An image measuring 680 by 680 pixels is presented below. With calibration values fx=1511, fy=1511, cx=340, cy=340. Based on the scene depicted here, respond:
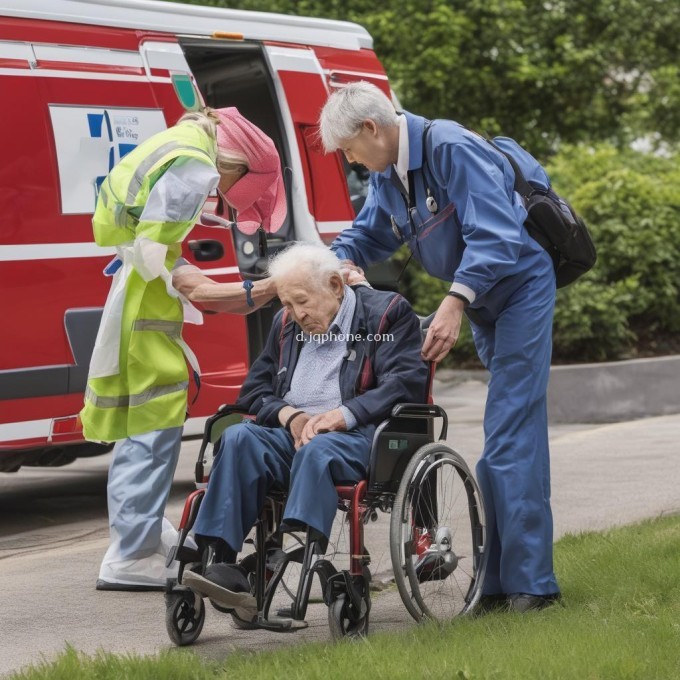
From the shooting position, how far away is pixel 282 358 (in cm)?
497

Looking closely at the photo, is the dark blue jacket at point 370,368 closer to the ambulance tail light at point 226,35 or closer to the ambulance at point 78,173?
the ambulance at point 78,173

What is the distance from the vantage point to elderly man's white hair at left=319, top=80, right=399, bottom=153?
4.71 metres

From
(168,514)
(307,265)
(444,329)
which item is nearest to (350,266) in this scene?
(307,265)

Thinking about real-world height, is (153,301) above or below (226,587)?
above

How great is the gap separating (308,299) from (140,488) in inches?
46.7

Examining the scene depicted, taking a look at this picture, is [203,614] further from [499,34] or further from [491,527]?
[499,34]

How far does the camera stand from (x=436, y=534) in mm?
4793

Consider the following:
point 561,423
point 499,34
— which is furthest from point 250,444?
point 499,34

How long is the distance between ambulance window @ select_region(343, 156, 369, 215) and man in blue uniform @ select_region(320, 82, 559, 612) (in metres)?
3.39

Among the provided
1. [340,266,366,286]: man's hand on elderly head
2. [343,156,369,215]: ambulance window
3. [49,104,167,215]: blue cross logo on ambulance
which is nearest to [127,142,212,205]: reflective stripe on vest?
[340,266,366,286]: man's hand on elderly head

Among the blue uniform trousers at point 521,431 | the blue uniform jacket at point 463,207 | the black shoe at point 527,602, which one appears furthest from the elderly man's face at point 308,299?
the black shoe at point 527,602

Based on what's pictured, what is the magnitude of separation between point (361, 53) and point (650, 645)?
5.09 metres

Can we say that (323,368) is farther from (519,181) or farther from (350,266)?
(519,181)

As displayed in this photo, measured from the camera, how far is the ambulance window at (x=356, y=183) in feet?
27.8
